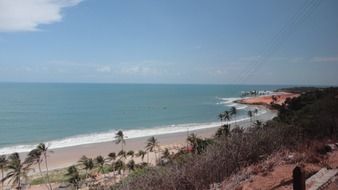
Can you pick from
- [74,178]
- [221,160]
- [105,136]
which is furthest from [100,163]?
[221,160]

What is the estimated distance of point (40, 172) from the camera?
40.2 meters

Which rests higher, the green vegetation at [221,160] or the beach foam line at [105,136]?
the green vegetation at [221,160]

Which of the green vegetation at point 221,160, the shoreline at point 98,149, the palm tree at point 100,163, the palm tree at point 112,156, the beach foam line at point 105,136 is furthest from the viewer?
the beach foam line at point 105,136

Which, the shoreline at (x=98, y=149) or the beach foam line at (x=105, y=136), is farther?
the beach foam line at (x=105, y=136)

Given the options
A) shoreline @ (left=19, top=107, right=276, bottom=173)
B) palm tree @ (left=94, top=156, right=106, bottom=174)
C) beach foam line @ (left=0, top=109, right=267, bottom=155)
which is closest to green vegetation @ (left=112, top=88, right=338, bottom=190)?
palm tree @ (left=94, top=156, right=106, bottom=174)

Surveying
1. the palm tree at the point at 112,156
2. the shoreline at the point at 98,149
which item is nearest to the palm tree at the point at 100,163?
the palm tree at the point at 112,156

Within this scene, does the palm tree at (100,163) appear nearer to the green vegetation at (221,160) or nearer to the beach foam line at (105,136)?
the beach foam line at (105,136)

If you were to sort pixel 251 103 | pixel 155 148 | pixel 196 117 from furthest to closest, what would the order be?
pixel 251 103 < pixel 196 117 < pixel 155 148

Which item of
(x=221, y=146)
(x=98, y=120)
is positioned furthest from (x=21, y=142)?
(x=221, y=146)

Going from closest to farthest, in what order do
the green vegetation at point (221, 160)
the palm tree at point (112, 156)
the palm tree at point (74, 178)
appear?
the green vegetation at point (221, 160) < the palm tree at point (74, 178) < the palm tree at point (112, 156)

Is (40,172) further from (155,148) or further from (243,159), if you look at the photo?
(243,159)

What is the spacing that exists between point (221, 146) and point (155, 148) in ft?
131

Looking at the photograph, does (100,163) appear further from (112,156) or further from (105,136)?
(105,136)

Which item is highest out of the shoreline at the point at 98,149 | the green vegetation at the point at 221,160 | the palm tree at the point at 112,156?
the green vegetation at the point at 221,160
